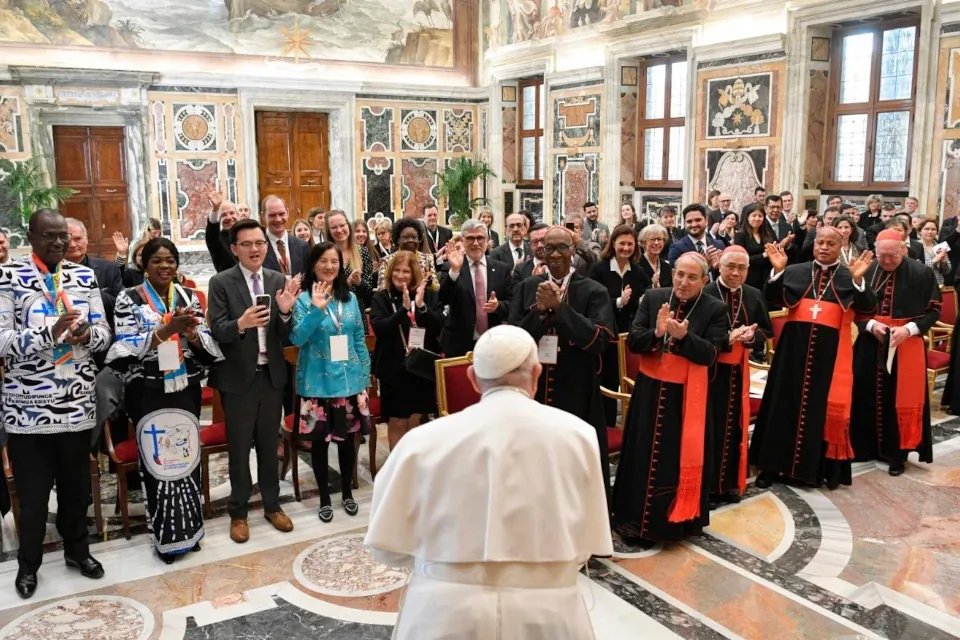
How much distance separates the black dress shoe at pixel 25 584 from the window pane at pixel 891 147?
10.6 meters

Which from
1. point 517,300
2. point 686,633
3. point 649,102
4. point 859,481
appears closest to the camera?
point 686,633

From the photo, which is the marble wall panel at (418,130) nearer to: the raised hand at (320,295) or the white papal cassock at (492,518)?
the raised hand at (320,295)

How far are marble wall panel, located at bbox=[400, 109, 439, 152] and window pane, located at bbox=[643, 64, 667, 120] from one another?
448 cm

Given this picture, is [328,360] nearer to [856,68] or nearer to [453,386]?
[453,386]

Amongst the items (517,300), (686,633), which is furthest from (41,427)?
(686,633)

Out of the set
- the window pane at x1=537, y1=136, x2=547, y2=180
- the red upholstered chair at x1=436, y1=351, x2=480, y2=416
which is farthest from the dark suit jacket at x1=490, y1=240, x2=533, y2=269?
the window pane at x1=537, y1=136, x2=547, y2=180

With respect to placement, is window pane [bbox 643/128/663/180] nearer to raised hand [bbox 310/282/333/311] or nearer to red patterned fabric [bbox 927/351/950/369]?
red patterned fabric [bbox 927/351/950/369]

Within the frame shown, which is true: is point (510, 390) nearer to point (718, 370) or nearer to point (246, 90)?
point (718, 370)

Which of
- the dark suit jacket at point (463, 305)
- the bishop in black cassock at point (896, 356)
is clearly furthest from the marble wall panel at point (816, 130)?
the dark suit jacket at point (463, 305)

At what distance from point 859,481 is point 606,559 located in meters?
2.25

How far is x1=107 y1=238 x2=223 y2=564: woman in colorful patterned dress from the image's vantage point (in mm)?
4223

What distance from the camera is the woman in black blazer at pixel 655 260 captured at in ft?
21.9

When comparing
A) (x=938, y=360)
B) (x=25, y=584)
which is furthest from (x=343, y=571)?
(x=938, y=360)

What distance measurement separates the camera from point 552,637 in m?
2.24
